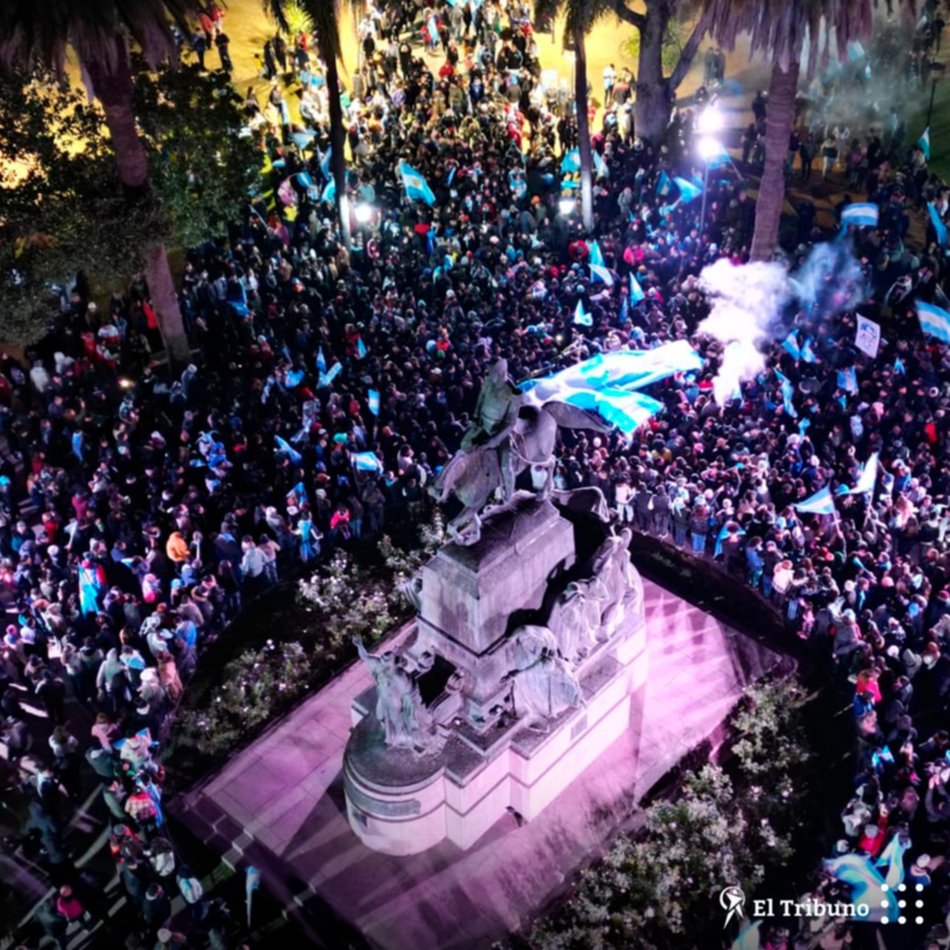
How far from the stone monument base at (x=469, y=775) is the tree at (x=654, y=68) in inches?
855

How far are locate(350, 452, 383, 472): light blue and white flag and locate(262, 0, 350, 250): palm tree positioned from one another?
9.59 metres

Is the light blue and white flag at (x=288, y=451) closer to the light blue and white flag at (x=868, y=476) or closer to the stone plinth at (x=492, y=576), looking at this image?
the stone plinth at (x=492, y=576)

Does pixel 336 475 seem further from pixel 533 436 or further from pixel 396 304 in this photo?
pixel 533 436

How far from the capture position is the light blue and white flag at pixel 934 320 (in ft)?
72.5

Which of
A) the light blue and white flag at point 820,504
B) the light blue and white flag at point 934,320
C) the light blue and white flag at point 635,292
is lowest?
the light blue and white flag at point 820,504

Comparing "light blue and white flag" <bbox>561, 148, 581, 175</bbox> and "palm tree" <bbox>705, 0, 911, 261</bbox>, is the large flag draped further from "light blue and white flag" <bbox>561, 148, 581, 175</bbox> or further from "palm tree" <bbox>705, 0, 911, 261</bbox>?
"light blue and white flag" <bbox>561, 148, 581, 175</bbox>

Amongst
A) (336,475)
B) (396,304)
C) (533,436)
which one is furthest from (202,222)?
(533,436)

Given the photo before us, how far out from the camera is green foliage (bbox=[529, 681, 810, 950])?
15.3m

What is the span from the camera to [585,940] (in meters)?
15.1

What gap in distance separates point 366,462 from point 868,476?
962 centimetres

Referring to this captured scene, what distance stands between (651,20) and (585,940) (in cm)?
2648

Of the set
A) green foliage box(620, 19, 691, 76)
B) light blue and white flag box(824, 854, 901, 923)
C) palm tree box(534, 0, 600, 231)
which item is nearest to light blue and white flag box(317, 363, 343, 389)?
palm tree box(534, 0, 600, 231)

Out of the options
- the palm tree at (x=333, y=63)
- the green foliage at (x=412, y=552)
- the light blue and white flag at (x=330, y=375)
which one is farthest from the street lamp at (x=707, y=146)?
the green foliage at (x=412, y=552)

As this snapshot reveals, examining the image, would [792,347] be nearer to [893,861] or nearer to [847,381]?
[847,381]
